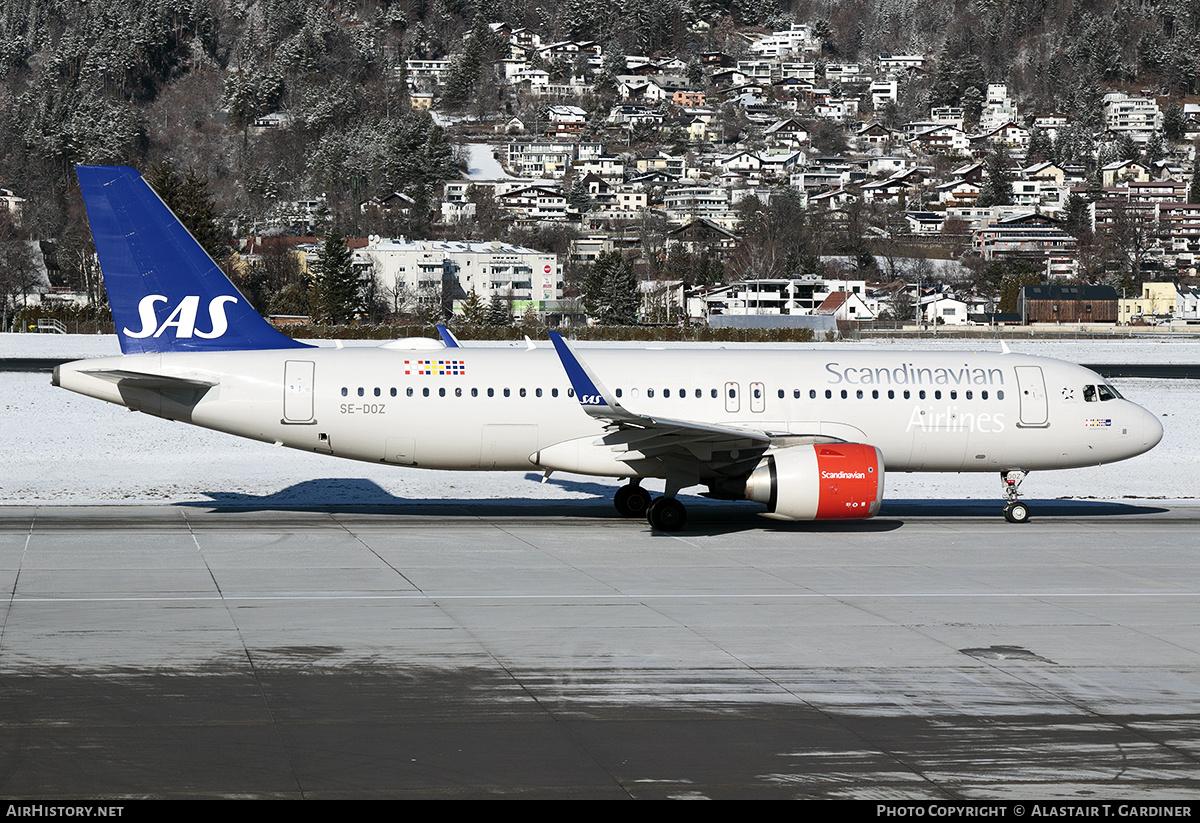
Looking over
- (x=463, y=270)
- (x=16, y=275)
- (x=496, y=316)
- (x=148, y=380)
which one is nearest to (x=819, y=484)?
(x=148, y=380)

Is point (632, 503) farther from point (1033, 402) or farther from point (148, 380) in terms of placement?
point (148, 380)

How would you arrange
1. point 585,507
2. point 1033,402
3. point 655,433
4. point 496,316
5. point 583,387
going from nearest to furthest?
1. point 583,387
2. point 655,433
3. point 1033,402
4. point 585,507
5. point 496,316

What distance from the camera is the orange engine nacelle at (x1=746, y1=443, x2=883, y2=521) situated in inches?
955

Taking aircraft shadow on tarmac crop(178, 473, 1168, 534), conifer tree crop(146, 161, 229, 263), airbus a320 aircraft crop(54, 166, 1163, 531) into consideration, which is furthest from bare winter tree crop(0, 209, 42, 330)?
airbus a320 aircraft crop(54, 166, 1163, 531)

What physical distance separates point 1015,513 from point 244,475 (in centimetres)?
1882

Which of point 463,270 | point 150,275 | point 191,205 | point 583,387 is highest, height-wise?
point 191,205

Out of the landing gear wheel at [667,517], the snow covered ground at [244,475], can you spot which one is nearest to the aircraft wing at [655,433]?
the landing gear wheel at [667,517]

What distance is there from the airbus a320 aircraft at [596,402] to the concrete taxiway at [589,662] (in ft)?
5.09

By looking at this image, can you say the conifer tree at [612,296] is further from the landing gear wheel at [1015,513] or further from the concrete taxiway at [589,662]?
the concrete taxiway at [589,662]

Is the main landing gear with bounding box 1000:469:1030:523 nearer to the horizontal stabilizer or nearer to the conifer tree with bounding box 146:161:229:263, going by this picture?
the horizontal stabilizer

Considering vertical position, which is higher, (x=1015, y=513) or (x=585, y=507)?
(x=1015, y=513)

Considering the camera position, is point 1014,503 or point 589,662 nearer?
point 589,662

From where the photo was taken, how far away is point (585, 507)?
96.4ft

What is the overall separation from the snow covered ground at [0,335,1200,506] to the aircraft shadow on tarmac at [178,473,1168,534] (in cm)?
14
